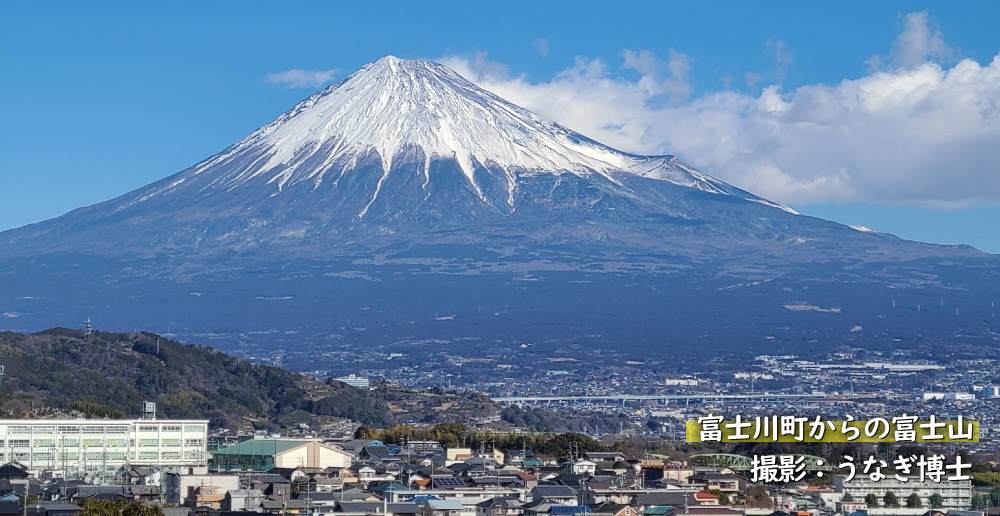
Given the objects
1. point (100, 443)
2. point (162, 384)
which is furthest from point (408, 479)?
point (162, 384)

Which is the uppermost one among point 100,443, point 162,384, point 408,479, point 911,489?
point 162,384

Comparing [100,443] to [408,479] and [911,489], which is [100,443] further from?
[911,489]

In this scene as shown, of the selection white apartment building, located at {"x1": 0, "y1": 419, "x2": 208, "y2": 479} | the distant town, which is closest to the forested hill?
white apartment building, located at {"x1": 0, "y1": 419, "x2": 208, "y2": 479}

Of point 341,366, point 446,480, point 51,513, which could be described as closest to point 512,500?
point 446,480

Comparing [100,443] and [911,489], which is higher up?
Result: [100,443]

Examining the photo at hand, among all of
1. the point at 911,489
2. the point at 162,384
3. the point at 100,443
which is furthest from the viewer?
the point at 162,384

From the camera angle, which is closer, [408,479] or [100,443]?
[408,479]
